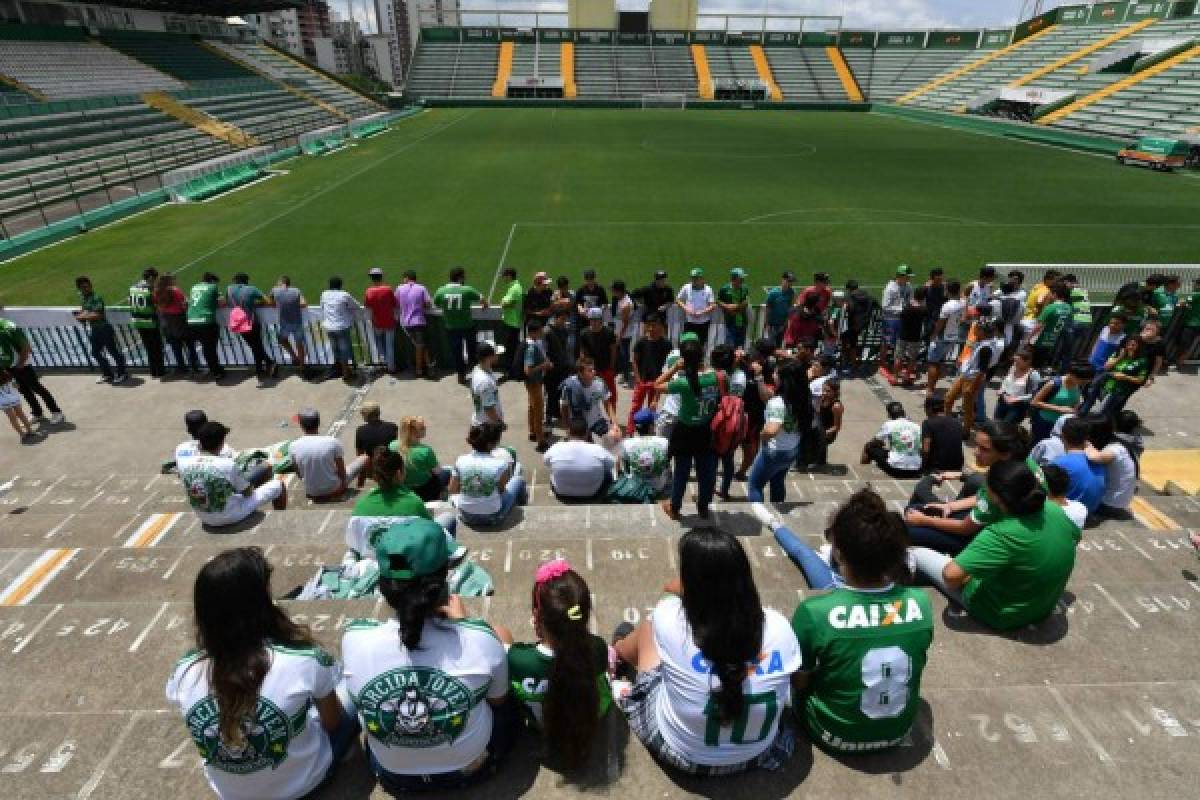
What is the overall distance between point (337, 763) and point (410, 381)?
8.20m

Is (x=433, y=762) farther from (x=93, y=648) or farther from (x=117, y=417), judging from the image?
(x=117, y=417)

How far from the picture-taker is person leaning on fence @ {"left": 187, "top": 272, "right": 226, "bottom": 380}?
10008mm

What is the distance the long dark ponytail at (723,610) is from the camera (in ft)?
8.43

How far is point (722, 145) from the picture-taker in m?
40.4

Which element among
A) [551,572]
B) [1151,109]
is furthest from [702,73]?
[551,572]

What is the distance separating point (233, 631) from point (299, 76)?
2726 inches

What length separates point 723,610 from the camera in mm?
2627

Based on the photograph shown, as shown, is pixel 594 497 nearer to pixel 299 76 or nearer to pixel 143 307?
pixel 143 307

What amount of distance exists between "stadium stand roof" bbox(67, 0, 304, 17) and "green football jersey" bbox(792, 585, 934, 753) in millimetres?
65284

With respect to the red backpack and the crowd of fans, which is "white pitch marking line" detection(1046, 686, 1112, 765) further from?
the red backpack

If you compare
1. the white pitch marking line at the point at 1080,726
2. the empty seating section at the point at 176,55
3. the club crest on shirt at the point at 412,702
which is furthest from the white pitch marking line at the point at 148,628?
the empty seating section at the point at 176,55

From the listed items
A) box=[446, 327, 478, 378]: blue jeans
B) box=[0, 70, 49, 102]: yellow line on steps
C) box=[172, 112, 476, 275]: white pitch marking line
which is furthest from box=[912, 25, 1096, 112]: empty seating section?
box=[0, 70, 49, 102]: yellow line on steps

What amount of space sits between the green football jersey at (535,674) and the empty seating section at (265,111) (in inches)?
1613

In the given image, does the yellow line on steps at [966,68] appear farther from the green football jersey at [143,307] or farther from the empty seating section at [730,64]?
the green football jersey at [143,307]
